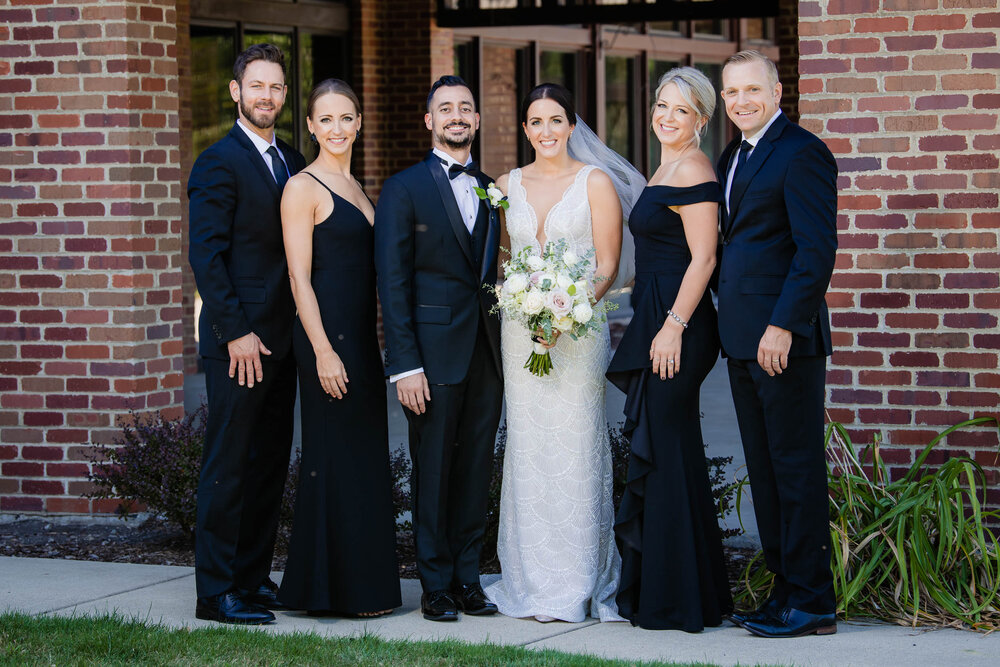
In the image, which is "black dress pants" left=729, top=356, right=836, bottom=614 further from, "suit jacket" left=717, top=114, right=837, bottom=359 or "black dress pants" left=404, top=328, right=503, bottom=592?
"black dress pants" left=404, top=328, right=503, bottom=592

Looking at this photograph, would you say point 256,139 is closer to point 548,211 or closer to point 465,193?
point 465,193

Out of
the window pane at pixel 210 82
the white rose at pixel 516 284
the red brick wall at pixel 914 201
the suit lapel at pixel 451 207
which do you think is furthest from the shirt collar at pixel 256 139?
the window pane at pixel 210 82

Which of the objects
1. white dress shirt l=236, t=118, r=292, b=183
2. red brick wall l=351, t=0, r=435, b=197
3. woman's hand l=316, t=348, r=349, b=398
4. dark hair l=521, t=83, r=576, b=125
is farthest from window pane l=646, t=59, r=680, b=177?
woman's hand l=316, t=348, r=349, b=398

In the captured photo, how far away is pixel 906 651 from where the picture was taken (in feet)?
16.4

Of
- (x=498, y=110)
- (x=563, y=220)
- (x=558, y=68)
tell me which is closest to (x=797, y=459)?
(x=563, y=220)

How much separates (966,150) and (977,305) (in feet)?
2.41

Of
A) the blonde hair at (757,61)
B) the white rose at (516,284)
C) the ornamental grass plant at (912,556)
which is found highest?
the blonde hair at (757,61)

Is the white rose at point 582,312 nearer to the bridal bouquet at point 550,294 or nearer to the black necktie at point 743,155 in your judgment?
the bridal bouquet at point 550,294

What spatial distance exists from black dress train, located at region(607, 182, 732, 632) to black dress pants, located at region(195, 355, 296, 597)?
1.49 meters

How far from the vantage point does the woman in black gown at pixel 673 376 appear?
17.5ft

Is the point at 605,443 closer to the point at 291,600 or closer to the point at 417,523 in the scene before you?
the point at 417,523

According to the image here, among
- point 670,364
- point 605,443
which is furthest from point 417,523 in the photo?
point 670,364

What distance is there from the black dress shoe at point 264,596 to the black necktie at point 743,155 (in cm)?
265

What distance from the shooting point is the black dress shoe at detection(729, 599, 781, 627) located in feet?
17.6
